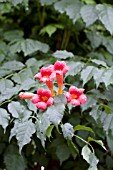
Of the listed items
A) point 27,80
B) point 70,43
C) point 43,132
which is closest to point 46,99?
point 43,132

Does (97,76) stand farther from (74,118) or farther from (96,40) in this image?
(96,40)

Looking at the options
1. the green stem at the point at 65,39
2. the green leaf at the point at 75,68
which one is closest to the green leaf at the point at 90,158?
the green leaf at the point at 75,68

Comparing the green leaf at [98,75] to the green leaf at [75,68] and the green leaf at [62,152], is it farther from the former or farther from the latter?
the green leaf at [62,152]

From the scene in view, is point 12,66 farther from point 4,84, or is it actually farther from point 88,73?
point 88,73

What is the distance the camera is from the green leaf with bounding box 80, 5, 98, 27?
1782 millimetres

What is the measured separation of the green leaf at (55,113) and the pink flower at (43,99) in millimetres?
19

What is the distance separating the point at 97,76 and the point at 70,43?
0.81 meters

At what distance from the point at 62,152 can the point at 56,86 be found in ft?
1.52

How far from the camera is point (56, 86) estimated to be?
5.06ft

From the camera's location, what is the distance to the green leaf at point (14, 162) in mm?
1818

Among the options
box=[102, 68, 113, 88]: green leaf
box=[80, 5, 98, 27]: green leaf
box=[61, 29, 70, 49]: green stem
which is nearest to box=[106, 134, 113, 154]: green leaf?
box=[102, 68, 113, 88]: green leaf

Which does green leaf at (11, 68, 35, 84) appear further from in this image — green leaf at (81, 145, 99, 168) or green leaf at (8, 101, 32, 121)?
green leaf at (81, 145, 99, 168)

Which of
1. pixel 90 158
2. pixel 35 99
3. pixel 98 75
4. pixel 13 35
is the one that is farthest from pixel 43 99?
pixel 13 35

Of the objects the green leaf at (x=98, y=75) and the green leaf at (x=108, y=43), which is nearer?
the green leaf at (x=98, y=75)
